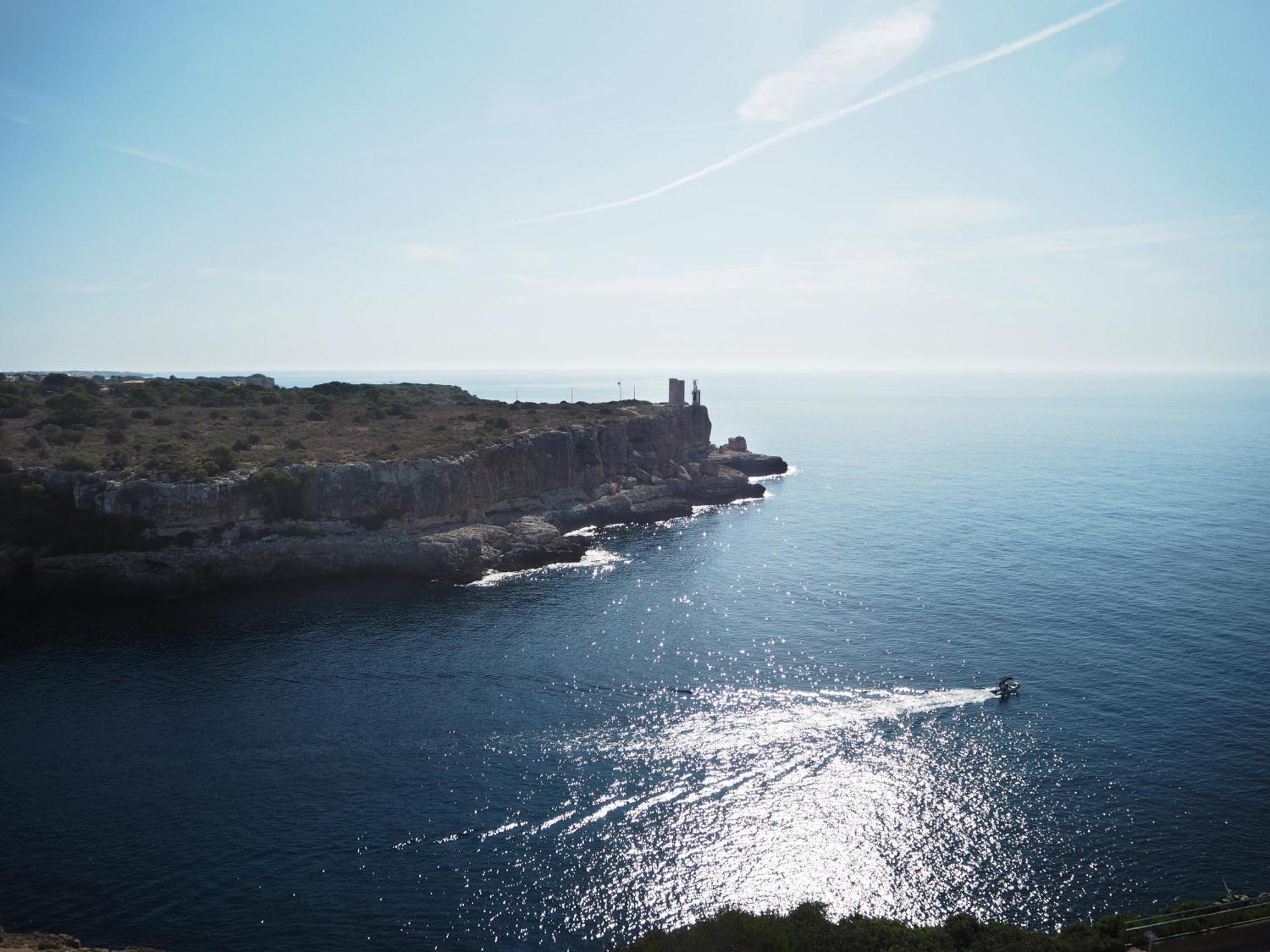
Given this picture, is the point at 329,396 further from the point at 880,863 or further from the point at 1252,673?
the point at 1252,673

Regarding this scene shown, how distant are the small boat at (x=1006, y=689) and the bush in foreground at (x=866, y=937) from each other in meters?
18.4

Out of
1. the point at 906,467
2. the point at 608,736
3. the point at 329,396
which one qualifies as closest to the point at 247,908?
the point at 608,736

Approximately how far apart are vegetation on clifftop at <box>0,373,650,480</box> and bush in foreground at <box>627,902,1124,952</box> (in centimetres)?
5931

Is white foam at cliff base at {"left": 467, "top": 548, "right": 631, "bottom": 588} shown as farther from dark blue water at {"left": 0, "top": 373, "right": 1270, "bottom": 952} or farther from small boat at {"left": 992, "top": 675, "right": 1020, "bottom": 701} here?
small boat at {"left": 992, "top": 675, "right": 1020, "bottom": 701}

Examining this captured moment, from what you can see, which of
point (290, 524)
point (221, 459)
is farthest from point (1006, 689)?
point (221, 459)

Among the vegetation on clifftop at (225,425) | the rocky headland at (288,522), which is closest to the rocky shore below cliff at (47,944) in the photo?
the rocky headland at (288,522)

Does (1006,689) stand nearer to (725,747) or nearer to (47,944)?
(725,747)

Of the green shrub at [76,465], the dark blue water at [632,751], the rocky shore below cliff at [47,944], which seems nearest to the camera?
the rocky shore below cliff at [47,944]

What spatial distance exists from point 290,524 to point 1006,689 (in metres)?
59.1

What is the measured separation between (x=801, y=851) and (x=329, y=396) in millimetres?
97446

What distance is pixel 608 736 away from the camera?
126 feet

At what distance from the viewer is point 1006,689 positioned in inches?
1640

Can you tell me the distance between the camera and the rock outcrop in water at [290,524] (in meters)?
61.2

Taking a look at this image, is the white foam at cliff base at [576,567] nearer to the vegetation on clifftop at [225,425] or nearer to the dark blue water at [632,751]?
the dark blue water at [632,751]
